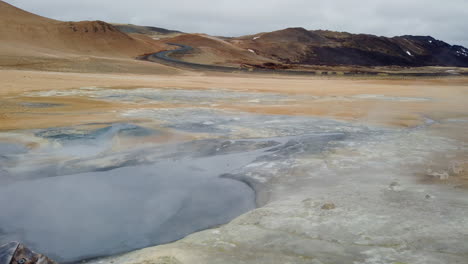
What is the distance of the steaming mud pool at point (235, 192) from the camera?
12.5 ft

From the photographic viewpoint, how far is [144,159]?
23.3ft

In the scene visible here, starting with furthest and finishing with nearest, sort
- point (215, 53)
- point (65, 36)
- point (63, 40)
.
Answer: point (215, 53), point (65, 36), point (63, 40)

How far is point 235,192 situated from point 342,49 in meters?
81.2

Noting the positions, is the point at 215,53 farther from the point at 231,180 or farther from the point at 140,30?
the point at 140,30

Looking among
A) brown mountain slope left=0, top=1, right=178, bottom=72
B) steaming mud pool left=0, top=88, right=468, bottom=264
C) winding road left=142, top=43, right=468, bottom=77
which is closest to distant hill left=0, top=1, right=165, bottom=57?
brown mountain slope left=0, top=1, right=178, bottom=72

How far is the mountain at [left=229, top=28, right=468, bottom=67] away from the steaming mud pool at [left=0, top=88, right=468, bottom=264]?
59.5 meters

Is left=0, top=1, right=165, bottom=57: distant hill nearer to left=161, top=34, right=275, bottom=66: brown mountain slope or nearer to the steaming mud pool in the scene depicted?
left=161, top=34, right=275, bottom=66: brown mountain slope

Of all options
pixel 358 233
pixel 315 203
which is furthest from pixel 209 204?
pixel 358 233

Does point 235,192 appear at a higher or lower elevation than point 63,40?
lower

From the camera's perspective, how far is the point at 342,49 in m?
83.1

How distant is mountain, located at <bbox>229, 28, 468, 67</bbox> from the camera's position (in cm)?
7312

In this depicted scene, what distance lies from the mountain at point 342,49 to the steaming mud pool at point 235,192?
59467mm

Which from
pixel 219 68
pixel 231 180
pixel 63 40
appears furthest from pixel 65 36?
pixel 231 180

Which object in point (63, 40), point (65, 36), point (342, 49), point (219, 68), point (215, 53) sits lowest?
point (219, 68)
